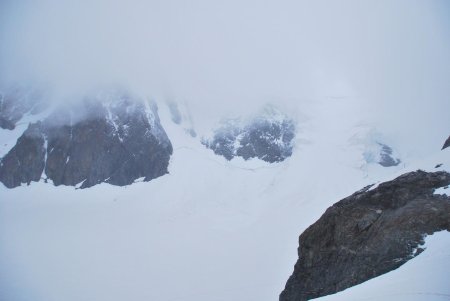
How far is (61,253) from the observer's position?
7338 cm

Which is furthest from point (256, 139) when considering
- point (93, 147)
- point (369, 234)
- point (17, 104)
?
point (369, 234)

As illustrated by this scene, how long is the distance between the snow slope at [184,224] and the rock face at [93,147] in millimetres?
3871

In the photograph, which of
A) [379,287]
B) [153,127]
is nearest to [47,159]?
[153,127]

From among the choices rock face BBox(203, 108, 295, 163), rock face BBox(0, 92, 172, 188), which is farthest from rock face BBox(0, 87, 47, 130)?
rock face BBox(203, 108, 295, 163)

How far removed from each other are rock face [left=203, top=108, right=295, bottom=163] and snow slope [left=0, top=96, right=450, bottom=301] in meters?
3.41

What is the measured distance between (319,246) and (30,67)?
14395 centimetres

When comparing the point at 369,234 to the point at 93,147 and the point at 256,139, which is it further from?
the point at 256,139

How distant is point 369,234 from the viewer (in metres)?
17.8

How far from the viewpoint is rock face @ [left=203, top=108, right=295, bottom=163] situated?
125 meters

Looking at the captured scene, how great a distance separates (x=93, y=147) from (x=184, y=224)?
37.8m

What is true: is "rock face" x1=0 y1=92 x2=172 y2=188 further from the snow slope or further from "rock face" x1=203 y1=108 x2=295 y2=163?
"rock face" x1=203 y1=108 x2=295 y2=163

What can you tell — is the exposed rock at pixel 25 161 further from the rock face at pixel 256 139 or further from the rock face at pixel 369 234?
the rock face at pixel 369 234

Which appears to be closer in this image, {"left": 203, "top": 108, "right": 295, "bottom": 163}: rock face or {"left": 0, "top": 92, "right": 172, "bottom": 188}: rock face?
{"left": 0, "top": 92, "right": 172, "bottom": 188}: rock face

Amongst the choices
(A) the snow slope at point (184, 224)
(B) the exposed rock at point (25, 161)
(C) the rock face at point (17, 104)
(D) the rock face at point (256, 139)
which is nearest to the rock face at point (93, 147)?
(B) the exposed rock at point (25, 161)
